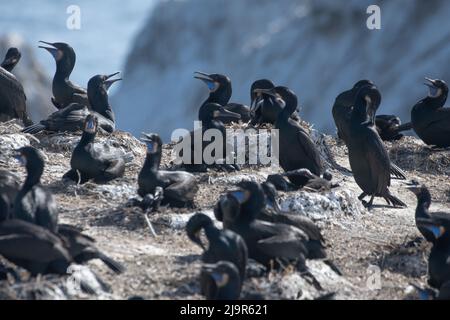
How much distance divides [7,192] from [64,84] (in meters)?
7.42

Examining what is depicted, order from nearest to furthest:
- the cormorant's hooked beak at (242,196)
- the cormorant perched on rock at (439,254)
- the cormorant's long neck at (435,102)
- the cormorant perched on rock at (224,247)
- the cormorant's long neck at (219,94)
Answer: the cormorant perched on rock at (224,247), the cormorant's hooked beak at (242,196), the cormorant perched on rock at (439,254), the cormorant's long neck at (219,94), the cormorant's long neck at (435,102)

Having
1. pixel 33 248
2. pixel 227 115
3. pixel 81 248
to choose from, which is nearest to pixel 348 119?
pixel 227 115

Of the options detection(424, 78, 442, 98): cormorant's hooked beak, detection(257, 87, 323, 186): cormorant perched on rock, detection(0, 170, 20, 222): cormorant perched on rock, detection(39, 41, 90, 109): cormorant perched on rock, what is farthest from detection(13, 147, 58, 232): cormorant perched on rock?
detection(424, 78, 442, 98): cormorant's hooked beak

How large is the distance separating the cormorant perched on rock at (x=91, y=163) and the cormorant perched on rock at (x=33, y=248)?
4.48 metres

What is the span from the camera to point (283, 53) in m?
75.9

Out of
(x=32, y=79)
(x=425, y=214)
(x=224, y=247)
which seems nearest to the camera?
(x=224, y=247)

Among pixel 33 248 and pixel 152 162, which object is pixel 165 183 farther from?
pixel 33 248

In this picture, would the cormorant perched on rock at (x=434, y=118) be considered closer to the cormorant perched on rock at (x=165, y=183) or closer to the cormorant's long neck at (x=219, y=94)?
the cormorant's long neck at (x=219, y=94)

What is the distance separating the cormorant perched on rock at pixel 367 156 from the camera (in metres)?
19.5

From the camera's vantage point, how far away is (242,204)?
49.6 feet

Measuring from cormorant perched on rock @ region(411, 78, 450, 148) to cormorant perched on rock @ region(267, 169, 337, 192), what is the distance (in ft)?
15.4

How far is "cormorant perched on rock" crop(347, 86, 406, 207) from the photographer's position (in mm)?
19500

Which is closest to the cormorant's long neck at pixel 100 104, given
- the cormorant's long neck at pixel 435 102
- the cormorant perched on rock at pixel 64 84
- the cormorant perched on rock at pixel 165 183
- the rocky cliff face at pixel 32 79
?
the cormorant perched on rock at pixel 64 84
